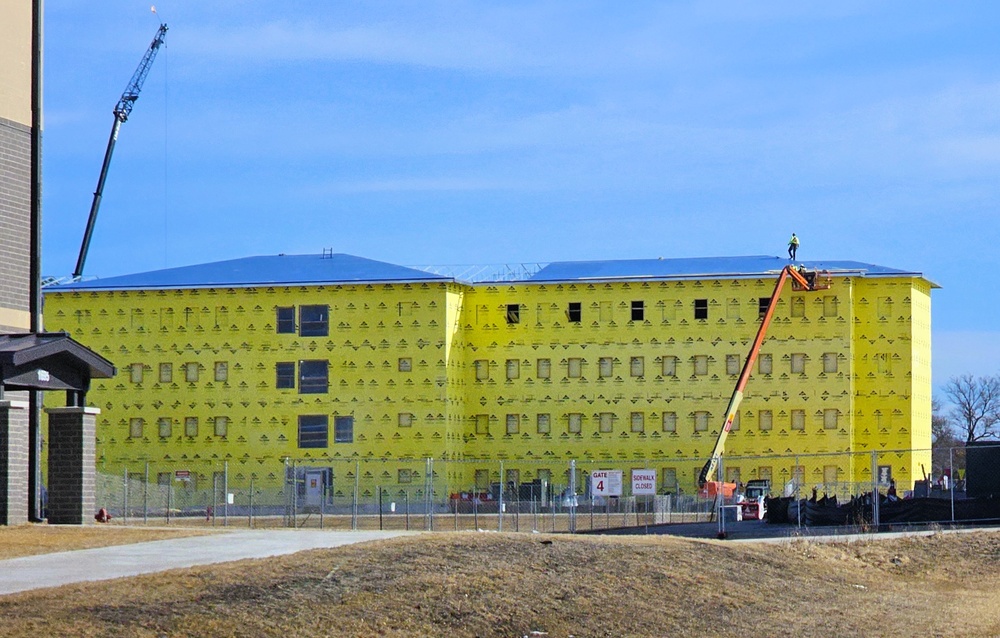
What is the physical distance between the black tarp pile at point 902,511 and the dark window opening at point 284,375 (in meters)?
51.2

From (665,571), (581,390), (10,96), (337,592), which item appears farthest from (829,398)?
(337,592)

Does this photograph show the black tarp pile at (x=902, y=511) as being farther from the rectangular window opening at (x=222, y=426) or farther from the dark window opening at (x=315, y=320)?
the rectangular window opening at (x=222, y=426)

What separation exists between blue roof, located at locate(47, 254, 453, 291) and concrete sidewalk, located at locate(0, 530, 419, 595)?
6247 cm

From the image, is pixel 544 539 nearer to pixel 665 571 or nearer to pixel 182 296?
pixel 665 571

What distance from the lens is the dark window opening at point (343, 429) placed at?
91.6 metres

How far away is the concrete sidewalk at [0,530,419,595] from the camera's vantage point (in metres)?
21.3

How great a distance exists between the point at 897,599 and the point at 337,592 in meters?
11.4

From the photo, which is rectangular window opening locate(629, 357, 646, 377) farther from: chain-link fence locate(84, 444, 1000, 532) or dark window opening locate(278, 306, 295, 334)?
dark window opening locate(278, 306, 295, 334)

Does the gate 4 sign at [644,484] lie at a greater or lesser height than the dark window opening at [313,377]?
lesser

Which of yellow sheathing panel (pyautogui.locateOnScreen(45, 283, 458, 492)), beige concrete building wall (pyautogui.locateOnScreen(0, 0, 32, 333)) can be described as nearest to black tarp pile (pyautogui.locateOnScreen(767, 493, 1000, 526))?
beige concrete building wall (pyautogui.locateOnScreen(0, 0, 32, 333))

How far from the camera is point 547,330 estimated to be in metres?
92.8

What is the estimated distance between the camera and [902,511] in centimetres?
4316

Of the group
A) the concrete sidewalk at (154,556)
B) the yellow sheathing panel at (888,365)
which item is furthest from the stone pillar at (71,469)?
the yellow sheathing panel at (888,365)

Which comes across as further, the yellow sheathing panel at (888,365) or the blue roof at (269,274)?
the blue roof at (269,274)
